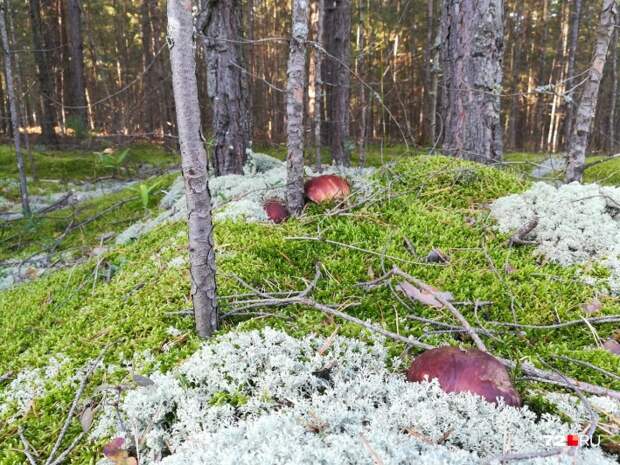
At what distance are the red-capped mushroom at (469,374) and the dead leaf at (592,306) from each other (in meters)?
0.93

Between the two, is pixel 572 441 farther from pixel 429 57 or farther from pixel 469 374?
pixel 429 57

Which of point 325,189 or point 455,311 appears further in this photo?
point 325,189

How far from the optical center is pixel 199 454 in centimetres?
124

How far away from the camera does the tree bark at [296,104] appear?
2758 millimetres

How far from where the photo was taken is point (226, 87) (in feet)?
17.5

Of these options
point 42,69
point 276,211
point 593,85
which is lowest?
point 276,211

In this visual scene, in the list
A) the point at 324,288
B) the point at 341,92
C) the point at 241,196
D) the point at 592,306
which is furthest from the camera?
the point at 341,92

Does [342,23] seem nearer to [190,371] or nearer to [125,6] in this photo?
[190,371]

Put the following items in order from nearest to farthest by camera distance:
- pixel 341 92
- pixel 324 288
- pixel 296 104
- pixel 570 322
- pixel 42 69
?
pixel 570 322 → pixel 324 288 → pixel 296 104 → pixel 341 92 → pixel 42 69

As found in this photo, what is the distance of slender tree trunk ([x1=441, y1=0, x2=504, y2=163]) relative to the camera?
4328 millimetres

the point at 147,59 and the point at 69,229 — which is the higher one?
the point at 147,59

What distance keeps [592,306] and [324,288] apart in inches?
52.1

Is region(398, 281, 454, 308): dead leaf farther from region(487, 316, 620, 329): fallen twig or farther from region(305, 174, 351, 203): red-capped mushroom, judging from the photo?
region(305, 174, 351, 203): red-capped mushroom

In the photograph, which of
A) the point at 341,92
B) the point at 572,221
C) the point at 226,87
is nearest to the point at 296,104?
the point at 572,221
